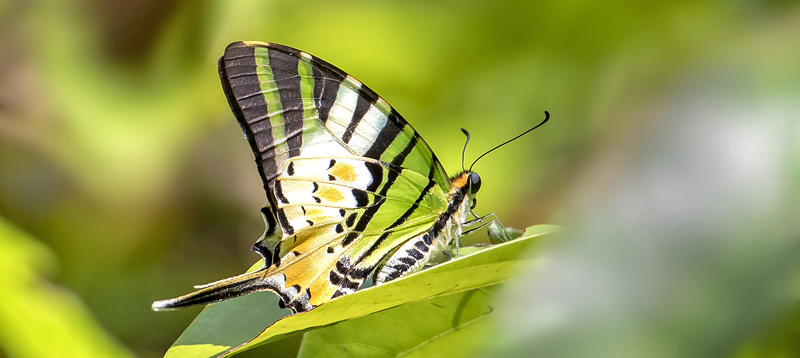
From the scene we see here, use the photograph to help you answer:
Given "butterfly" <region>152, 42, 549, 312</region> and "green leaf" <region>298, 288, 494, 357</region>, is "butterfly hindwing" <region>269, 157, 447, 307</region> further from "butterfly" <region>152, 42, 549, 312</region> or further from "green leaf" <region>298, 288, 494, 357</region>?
"green leaf" <region>298, 288, 494, 357</region>

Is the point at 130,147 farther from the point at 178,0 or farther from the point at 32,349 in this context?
the point at 32,349

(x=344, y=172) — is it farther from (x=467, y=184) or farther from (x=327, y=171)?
(x=467, y=184)

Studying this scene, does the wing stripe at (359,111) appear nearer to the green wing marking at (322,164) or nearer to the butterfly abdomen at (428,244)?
the green wing marking at (322,164)

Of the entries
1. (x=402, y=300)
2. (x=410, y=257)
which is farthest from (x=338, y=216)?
(x=402, y=300)

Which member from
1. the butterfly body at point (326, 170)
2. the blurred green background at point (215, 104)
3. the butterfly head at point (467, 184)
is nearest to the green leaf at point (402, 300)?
the butterfly body at point (326, 170)

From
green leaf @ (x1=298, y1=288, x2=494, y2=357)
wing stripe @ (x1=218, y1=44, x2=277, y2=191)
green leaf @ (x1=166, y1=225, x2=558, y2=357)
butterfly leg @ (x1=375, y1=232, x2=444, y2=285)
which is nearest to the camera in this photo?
green leaf @ (x1=166, y1=225, x2=558, y2=357)

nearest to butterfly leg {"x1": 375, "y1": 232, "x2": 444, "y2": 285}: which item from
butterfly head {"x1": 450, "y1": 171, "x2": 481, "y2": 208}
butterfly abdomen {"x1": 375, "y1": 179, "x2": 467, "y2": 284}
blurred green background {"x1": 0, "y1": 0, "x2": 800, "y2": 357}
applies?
butterfly abdomen {"x1": 375, "y1": 179, "x2": 467, "y2": 284}
